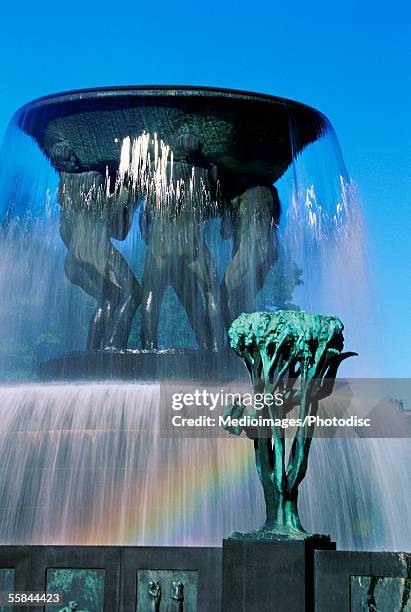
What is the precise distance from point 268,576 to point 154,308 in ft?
30.9

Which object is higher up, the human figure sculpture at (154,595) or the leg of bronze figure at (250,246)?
the leg of bronze figure at (250,246)

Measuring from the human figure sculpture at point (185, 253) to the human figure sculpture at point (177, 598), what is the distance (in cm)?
845

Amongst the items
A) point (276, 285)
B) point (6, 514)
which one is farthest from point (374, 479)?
point (276, 285)

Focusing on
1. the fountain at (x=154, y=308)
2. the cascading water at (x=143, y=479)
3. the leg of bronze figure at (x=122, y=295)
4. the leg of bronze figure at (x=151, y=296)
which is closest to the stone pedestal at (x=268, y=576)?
the fountain at (x=154, y=308)

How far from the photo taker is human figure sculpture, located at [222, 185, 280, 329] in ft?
57.1

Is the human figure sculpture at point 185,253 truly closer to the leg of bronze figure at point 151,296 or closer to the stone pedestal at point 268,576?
the leg of bronze figure at point 151,296

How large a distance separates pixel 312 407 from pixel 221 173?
9.46 metres

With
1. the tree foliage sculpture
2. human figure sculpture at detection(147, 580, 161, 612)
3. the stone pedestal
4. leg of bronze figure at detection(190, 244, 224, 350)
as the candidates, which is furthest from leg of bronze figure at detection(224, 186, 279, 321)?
the stone pedestal

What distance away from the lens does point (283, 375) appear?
871 cm

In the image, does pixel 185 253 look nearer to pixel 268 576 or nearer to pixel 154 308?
pixel 154 308

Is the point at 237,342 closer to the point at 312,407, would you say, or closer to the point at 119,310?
the point at 312,407

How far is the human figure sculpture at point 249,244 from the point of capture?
17419 mm

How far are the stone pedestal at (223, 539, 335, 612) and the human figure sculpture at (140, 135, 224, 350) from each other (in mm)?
8733

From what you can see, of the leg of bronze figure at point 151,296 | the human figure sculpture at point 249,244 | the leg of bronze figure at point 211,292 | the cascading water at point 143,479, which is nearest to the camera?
the cascading water at point 143,479
